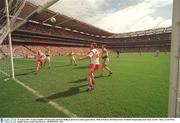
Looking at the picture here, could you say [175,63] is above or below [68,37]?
below

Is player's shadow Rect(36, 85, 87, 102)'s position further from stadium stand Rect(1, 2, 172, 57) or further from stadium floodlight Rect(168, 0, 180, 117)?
stadium stand Rect(1, 2, 172, 57)

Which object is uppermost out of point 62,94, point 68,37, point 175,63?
point 68,37

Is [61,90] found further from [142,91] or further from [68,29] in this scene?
[68,29]

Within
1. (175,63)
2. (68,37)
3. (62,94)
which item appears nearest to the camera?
(175,63)

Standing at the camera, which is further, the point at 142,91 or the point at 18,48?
the point at 18,48

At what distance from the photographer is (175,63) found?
8.20 feet

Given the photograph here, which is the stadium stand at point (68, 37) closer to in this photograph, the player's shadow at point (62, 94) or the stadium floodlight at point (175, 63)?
the player's shadow at point (62, 94)

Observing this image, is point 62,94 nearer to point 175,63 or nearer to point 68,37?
point 175,63

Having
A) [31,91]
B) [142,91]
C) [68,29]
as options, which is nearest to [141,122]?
[142,91]

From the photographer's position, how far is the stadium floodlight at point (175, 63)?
2.42 m

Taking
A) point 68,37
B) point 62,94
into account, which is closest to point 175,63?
point 62,94

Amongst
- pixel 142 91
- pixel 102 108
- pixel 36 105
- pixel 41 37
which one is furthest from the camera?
pixel 41 37

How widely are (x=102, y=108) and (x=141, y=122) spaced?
4.38ft

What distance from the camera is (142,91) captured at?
6.10 m
